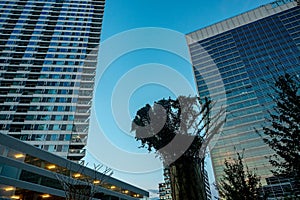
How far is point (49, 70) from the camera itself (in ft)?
141

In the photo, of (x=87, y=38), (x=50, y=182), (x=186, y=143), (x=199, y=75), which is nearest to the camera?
(x=186, y=143)

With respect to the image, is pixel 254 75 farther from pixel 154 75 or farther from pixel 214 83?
pixel 154 75

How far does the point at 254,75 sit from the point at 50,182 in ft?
193

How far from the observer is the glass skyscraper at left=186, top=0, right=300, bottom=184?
5069cm

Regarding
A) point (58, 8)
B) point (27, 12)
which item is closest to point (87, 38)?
point (58, 8)

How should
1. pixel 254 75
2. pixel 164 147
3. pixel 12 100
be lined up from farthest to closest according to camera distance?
pixel 254 75
pixel 12 100
pixel 164 147

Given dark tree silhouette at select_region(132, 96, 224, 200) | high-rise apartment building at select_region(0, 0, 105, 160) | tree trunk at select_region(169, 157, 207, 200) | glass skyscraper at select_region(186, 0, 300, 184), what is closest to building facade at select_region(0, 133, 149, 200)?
dark tree silhouette at select_region(132, 96, 224, 200)

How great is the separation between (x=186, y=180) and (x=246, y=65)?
6609 cm

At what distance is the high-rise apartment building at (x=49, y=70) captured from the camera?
35125mm

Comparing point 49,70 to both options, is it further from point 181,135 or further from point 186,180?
point 186,180

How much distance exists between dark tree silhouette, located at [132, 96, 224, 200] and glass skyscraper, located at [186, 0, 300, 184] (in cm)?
4720

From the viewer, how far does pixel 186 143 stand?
2855 millimetres

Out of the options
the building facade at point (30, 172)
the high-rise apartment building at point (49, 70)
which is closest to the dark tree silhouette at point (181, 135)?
the building facade at point (30, 172)

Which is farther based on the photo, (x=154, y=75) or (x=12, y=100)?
(x=12, y=100)
